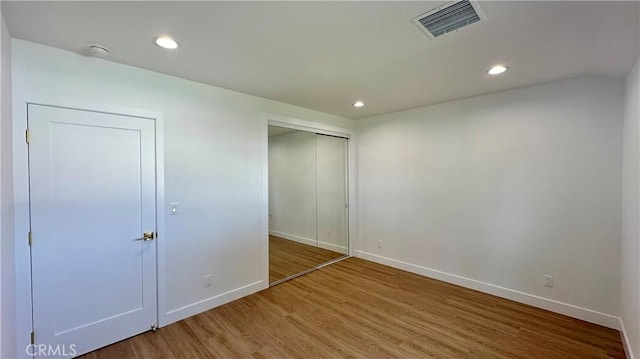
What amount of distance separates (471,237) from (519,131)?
4.76ft

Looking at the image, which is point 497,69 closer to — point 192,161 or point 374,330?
point 374,330

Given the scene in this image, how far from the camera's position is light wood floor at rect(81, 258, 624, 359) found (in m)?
2.29

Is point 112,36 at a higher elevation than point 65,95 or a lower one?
higher

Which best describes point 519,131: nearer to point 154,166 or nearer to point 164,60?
point 164,60

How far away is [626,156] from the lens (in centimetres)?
243

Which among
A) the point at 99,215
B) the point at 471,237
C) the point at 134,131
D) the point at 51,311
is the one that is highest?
the point at 134,131

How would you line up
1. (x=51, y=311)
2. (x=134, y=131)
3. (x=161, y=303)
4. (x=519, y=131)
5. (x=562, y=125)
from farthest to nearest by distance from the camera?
(x=519, y=131)
(x=562, y=125)
(x=161, y=303)
(x=134, y=131)
(x=51, y=311)

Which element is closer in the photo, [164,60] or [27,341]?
[27,341]

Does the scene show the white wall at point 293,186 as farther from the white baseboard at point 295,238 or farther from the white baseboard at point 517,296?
the white baseboard at point 517,296

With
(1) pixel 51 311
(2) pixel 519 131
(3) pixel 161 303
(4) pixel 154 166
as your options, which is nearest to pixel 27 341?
(1) pixel 51 311

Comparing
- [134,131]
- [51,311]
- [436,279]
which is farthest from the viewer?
[436,279]

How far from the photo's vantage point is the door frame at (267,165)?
3.51m

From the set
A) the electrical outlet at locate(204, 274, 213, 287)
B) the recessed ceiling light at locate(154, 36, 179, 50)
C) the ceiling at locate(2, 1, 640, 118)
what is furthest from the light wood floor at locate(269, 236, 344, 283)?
the recessed ceiling light at locate(154, 36, 179, 50)

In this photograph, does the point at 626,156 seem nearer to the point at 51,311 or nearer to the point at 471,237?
the point at 471,237
